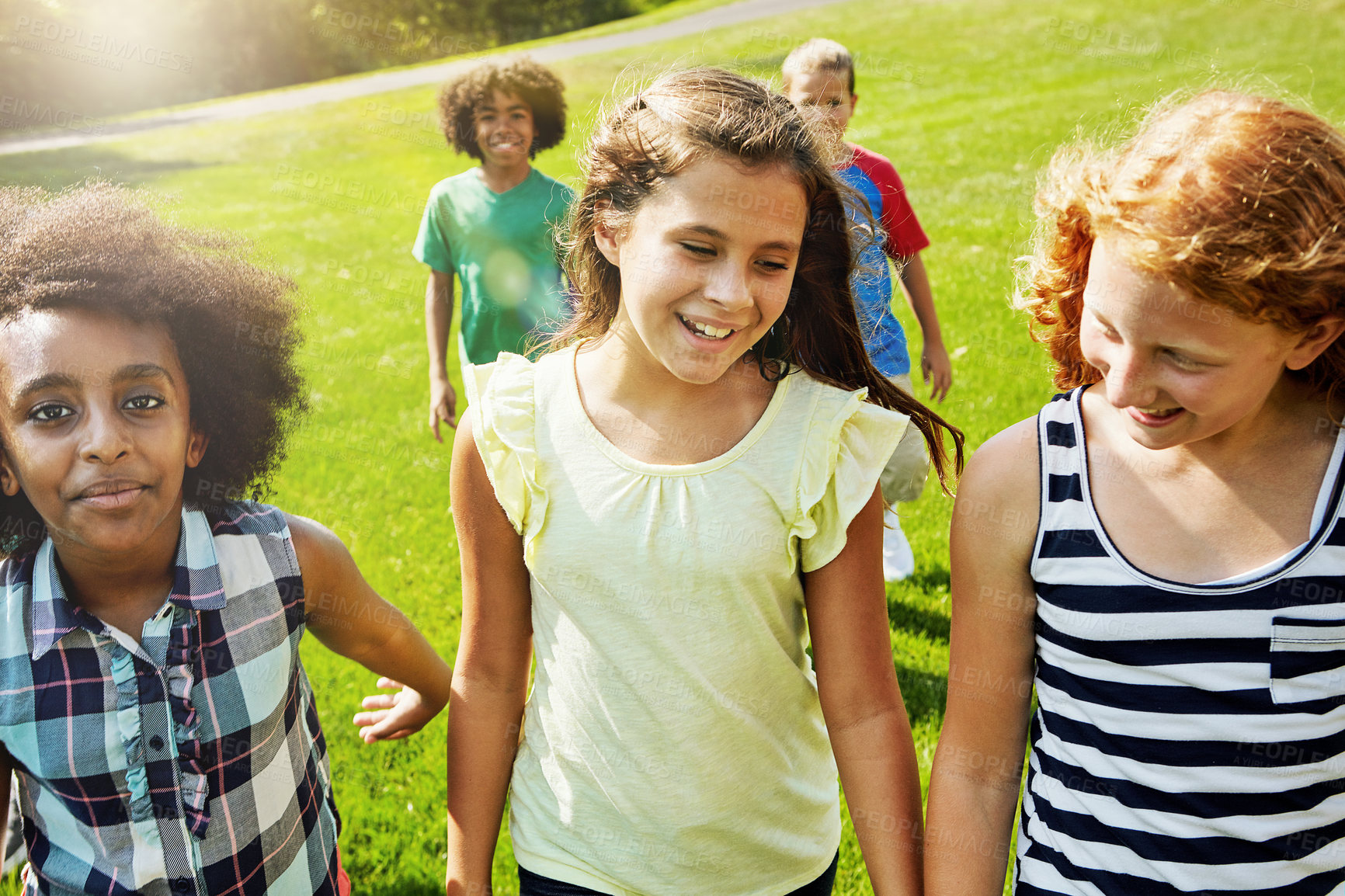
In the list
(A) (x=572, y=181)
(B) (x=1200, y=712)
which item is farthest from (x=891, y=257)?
(B) (x=1200, y=712)

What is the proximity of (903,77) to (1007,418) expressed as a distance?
14121 mm

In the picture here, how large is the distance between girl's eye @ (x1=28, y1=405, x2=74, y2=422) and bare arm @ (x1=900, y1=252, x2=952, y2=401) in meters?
3.61

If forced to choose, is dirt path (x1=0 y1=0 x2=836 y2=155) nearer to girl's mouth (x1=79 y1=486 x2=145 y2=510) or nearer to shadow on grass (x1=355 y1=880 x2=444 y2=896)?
shadow on grass (x1=355 y1=880 x2=444 y2=896)

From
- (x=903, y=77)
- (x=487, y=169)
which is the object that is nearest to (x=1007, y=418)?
(x=487, y=169)

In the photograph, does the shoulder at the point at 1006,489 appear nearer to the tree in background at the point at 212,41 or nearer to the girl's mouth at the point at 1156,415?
the girl's mouth at the point at 1156,415

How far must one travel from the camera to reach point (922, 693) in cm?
368

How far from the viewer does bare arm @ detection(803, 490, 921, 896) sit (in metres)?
1.71

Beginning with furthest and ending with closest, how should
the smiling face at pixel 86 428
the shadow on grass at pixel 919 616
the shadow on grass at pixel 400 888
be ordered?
the shadow on grass at pixel 919 616
the shadow on grass at pixel 400 888
the smiling face at pixel 86 428

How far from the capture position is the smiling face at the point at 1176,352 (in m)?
1.39

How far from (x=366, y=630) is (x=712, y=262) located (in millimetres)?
937

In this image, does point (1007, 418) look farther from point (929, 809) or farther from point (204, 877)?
point (204, 877)
